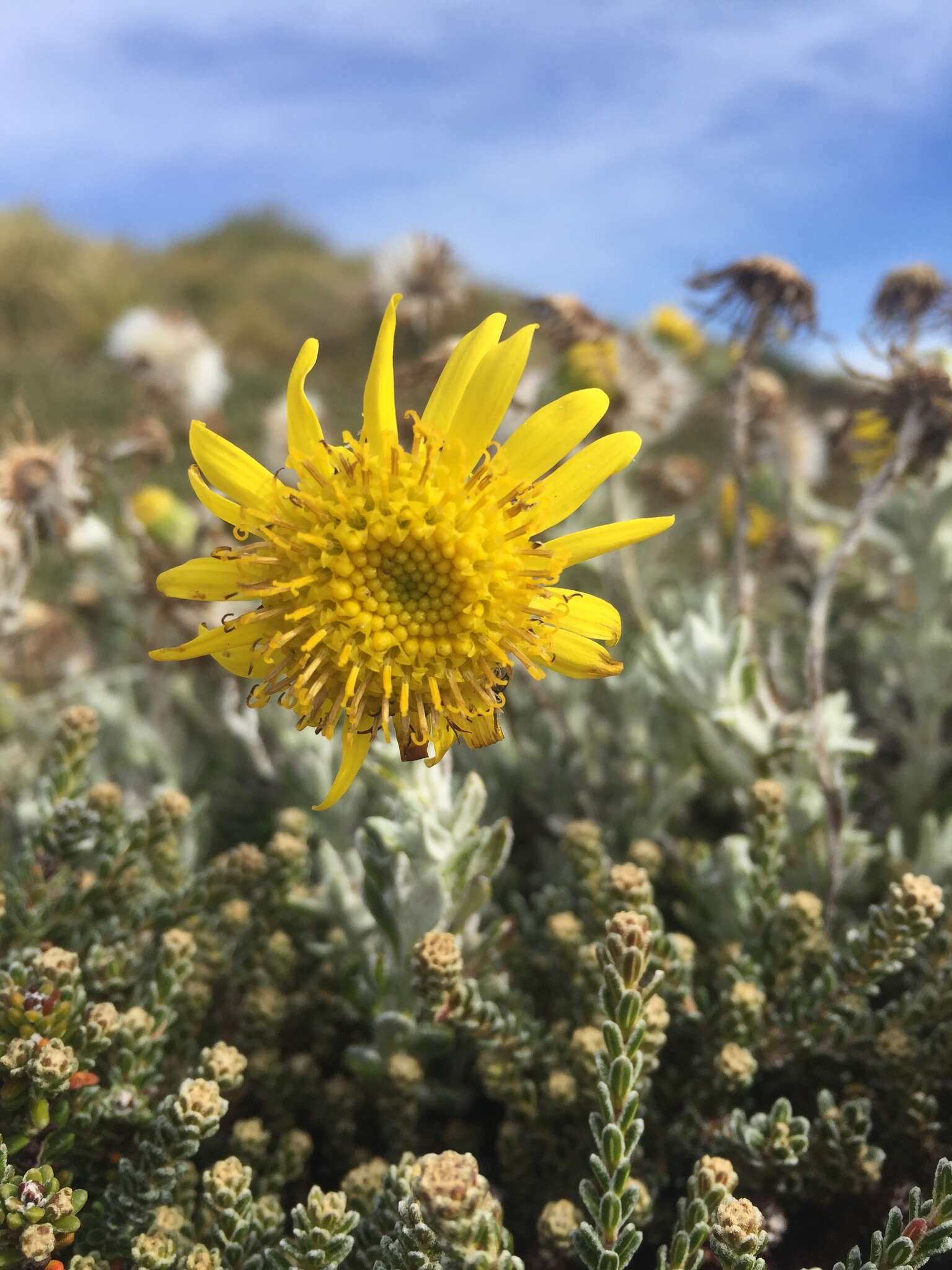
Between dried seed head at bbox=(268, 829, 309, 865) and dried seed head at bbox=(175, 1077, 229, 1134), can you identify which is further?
dried seed head at bbox=(268, 829, 309, 865)

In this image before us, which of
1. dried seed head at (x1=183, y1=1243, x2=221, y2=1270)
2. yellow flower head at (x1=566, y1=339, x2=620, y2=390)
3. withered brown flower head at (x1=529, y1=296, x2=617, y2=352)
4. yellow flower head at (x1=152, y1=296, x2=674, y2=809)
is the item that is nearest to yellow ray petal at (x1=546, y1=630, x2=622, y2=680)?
yellow flower head at (x1=152, y1=296, x2=674, y2=809)

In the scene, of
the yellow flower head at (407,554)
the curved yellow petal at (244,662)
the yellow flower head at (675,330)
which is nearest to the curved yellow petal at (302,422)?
the yellow flower head at (407,554)

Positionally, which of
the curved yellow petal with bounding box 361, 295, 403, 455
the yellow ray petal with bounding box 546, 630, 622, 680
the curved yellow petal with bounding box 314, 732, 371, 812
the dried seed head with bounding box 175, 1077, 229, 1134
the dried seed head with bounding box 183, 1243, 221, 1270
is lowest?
the dried seed head with bounding box 183, 1243, 221, 1270

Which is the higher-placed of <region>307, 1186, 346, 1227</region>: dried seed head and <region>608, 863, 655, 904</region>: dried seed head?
<region>608, 863, 655, 904</region>: dried seed head

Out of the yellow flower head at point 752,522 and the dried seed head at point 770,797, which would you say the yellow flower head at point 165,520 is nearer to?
the yellow flower head at point 752,522

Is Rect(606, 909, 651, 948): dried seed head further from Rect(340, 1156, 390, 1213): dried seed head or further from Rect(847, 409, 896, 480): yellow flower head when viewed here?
Rect(847, 409, 896, 480): yellow flower head

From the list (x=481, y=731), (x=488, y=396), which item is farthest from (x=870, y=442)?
(x=481, y=731)

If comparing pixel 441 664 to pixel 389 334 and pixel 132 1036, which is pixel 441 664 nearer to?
pixel 389 334

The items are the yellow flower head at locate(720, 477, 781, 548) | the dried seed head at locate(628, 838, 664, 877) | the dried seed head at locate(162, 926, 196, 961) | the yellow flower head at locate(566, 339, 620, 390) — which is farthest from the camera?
the yellow flower head at locate(720, 477, 781, 548)
